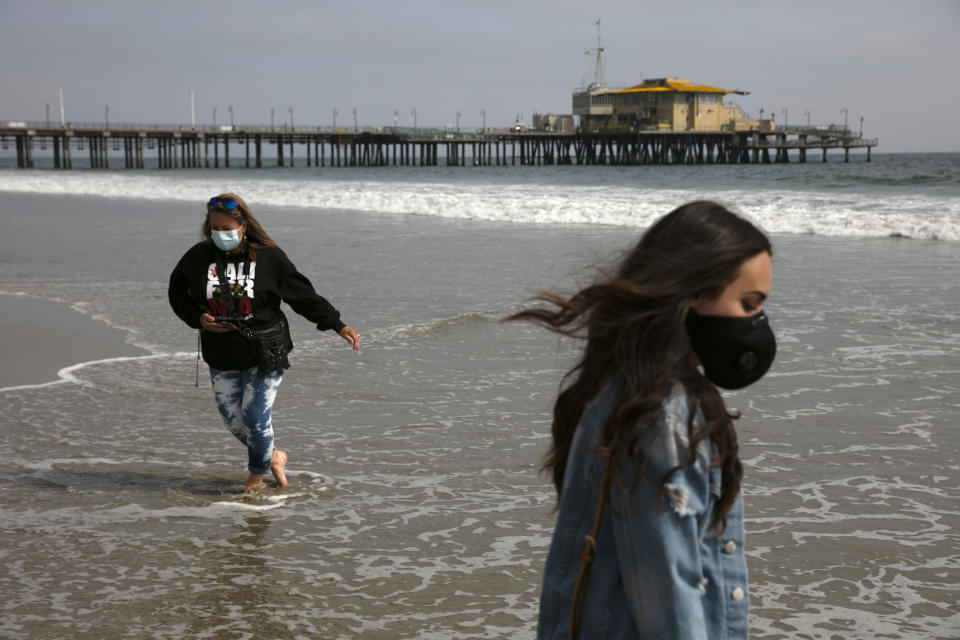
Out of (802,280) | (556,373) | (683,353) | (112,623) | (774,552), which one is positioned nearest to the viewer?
(683,353)

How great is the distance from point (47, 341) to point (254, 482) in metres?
4.35

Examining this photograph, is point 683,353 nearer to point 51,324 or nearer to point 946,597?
point 946,597

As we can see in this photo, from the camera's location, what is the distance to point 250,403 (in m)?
4.54

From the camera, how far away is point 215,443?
557 cm

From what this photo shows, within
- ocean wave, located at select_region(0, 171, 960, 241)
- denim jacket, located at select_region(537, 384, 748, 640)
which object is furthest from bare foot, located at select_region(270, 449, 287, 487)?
ocean wave, located at select_region(0, 171, 960, 241)

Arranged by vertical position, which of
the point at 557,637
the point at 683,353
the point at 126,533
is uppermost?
the point at 683,353

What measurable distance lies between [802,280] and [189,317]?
8.81 metres

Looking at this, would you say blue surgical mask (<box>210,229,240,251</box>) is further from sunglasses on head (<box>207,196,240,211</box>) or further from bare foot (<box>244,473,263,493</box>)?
bare foot (<box>244,473,263,493</box>)

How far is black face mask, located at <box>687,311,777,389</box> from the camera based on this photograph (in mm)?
1697

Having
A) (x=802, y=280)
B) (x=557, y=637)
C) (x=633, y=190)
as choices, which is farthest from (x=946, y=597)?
(x=633, y=190)

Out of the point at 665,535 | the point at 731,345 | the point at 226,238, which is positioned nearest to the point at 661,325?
the point at 731,345

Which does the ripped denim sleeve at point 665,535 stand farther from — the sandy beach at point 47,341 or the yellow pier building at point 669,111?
the yellow pier building at point 669,111

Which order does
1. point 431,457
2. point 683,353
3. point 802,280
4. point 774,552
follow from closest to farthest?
point 683,353 < point 774,552 < point 431,457 < point 802,280

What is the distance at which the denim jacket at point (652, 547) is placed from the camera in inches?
61.4
